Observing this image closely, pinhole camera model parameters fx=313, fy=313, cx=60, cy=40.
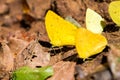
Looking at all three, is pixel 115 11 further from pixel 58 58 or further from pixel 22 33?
pixel 22 33

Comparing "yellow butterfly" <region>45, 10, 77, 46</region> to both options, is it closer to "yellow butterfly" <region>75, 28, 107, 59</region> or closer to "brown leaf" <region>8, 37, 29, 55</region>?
"yellow butterfly" <region>75, 28, 107, 59</region>

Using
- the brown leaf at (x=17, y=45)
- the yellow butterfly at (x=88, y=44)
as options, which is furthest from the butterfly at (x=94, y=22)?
the brown leaf at (x=17, y=45)

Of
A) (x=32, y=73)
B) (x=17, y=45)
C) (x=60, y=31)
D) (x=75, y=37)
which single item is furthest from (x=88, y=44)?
(x=17, y=45)

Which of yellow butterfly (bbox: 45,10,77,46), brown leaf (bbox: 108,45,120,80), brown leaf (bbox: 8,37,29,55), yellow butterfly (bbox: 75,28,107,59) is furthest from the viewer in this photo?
brown leaf (bbox: 8,37,29,55)

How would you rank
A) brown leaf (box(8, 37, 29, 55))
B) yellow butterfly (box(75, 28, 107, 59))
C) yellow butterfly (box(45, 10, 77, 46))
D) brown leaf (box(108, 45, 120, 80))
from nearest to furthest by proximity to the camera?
brown leaf (box(108, 45, 120, 80))
yellow butterfly (box(75, 28, 107, 59))
yellow butterfly (box(45, 10, 77, 46))
brown leaf (box(8, 37, 29, 55))

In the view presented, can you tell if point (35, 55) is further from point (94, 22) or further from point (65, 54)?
point (94, 22)

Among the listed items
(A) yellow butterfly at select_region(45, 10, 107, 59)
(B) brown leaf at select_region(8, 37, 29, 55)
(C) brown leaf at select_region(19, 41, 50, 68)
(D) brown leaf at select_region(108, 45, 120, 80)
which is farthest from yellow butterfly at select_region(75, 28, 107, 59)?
(B) brown leaf at select_region(8, 37, 29, 55)
